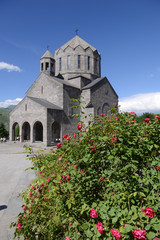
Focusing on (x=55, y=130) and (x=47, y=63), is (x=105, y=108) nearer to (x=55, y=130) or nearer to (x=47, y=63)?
(x=55, y=130)

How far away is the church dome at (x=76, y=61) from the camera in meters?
29.4

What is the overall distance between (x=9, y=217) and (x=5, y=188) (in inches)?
83.7

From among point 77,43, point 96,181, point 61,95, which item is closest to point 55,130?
point 61,95

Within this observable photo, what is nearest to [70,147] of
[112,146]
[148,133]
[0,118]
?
[112,146]

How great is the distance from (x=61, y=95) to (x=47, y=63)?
7037mm

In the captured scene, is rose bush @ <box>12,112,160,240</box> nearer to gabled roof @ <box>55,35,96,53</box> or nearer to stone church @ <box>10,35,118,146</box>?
stone church @ <box>10,35,118,146</box>

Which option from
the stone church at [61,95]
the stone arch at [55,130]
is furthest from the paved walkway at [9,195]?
the stone arch at [55,130]

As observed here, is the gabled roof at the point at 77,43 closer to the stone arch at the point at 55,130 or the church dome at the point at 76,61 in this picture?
the church dome at the point at 76,61

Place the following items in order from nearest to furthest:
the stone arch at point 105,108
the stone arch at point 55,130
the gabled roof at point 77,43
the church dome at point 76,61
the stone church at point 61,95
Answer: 1. the stone church at point 61,95
2. the stone arch at point 55,130
3. the stone arch at point 105,108
4. the church dome at point 76,61
5. the gabled roof at point 77,43

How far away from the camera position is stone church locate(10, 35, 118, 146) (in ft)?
69.5

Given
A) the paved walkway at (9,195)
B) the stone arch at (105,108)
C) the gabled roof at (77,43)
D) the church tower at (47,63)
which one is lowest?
the paved walkway at (9,195)

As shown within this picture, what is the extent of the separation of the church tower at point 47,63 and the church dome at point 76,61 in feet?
13.1

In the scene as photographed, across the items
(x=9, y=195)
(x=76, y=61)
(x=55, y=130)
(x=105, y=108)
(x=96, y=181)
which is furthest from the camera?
(x=76, y=61)

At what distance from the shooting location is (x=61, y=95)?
2325 cm
